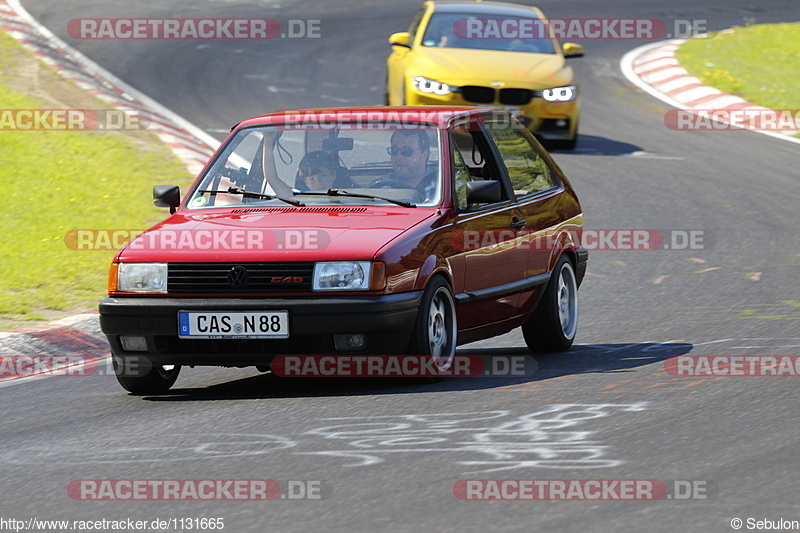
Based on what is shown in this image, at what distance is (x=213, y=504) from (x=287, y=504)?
10.8 inches

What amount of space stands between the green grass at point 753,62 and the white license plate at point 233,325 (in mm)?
15253

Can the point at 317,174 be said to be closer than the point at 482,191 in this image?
No

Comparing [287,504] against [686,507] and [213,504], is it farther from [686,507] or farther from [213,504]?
[686,507]

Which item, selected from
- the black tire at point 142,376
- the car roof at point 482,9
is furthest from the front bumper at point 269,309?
the car roof at point 482,9

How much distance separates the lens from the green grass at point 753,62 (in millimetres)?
21953

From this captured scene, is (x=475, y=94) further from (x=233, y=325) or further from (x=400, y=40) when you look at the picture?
(x=233, y=325)

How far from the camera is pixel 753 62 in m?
24.5

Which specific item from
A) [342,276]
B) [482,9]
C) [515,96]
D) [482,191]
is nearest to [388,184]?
[482,191]

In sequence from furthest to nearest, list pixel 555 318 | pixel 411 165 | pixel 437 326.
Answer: pixel 555 318 → pixel 411 165 → pixel 437 326

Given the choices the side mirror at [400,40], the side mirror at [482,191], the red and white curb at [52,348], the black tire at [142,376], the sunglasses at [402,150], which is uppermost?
the side mirror at [400,40]

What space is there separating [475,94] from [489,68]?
44cm

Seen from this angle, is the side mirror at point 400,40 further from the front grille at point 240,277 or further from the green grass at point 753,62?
the front grille at point 240,277

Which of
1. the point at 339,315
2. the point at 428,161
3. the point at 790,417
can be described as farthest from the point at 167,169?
the point at 790,417

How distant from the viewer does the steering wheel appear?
823cm
